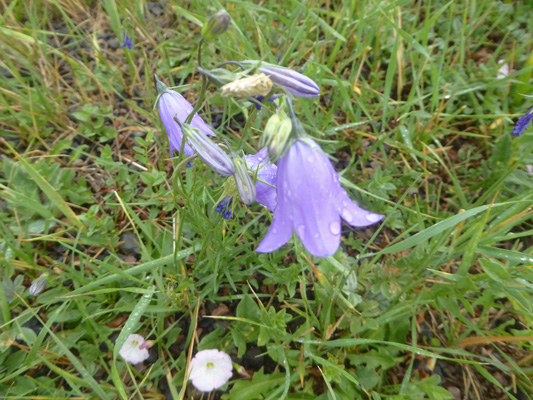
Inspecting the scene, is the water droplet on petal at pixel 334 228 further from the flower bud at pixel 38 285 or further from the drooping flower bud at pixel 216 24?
the flower bud at pixel 38 285

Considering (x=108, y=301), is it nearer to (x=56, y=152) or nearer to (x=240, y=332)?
(x=240, y=332)

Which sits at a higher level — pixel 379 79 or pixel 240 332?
pixel 379 79

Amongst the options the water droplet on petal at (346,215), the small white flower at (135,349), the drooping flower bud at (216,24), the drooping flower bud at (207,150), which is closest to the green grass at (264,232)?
the small white flower at (135,349)

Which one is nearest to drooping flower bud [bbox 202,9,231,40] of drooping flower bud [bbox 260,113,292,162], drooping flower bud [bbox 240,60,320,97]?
drooping flower bud [bbox 240,60,320,97]

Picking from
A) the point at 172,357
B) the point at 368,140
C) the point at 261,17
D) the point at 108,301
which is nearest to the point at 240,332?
the point at 172,357

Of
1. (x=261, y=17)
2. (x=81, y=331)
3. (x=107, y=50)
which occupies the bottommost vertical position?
(x=81, y=331)

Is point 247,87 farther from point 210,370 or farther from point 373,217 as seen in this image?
point 210,370

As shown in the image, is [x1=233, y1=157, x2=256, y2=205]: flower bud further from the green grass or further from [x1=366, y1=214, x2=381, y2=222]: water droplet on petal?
[x1=366, y1=214, x2=381, y2=222]: water droplet on petal

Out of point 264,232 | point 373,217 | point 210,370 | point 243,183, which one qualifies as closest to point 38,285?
point 210,370
